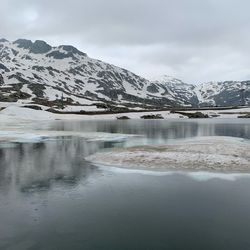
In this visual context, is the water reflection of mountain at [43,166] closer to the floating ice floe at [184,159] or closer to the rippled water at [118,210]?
the rippled water at [118,210]

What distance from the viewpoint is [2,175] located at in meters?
28.2

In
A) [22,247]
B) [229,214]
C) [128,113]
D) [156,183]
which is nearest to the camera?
[22,247]

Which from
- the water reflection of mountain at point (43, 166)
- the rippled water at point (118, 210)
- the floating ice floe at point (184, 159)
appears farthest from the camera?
the floating ice floe at point (184, 159)

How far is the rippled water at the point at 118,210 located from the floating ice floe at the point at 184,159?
2.98 metres

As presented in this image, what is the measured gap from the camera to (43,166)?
105ft

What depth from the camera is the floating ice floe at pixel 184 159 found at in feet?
100

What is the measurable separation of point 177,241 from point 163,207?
463 cm

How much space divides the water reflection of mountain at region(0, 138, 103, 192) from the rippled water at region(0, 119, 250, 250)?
0.08 metres

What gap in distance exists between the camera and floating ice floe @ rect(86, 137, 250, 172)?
1204 inches

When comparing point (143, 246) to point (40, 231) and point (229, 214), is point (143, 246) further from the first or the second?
point (229, 214)

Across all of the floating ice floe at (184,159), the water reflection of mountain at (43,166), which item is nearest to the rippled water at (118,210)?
the water reflection of mountain at (43,166)

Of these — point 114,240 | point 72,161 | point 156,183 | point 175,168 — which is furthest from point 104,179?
point 114,240

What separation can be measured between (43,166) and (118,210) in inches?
566

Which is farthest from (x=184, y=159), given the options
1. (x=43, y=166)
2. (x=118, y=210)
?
(x=118, y=210)
